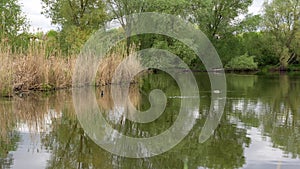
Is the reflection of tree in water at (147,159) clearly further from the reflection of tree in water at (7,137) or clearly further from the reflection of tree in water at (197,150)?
the reflection of tree in water at (7,137)

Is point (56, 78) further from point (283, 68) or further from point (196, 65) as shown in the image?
point (283, 68)

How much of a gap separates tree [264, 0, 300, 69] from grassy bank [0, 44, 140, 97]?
90.9 ft

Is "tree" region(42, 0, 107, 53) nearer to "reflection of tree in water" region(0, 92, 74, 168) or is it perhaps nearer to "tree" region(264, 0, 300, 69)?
"reflection of tree in water" region(0, 92, 74, 168)

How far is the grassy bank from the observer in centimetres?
809

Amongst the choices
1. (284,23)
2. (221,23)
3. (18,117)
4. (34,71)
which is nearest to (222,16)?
(221,23)

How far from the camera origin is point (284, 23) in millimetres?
36281

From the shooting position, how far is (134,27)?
90.3 feet

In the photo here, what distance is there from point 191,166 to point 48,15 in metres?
20.4

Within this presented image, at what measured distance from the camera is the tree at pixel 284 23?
117 ft

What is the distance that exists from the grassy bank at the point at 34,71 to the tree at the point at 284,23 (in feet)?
90.9

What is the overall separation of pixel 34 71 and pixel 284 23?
3167 centimetres

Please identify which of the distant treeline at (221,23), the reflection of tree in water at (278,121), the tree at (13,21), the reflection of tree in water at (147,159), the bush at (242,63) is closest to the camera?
the reflection of tree in water at (147,159)

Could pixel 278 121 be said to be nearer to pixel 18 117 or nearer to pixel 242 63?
pixel 18 117

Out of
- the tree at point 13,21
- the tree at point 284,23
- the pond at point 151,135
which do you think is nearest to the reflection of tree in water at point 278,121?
the pond at point 151,135
